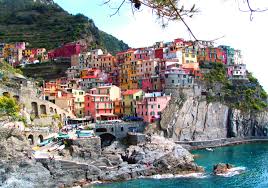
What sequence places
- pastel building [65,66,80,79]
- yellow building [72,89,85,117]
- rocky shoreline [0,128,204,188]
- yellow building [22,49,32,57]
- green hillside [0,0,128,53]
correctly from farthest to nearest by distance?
Result: green hillside [0,0,128,53]
yellow building [22,49,32,57]
pastel building [65,66,80,79]
yellow building [72,89,85,117]
rocky shoreline [0,128,204,188]

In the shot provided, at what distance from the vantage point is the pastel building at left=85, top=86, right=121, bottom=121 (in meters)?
45.0

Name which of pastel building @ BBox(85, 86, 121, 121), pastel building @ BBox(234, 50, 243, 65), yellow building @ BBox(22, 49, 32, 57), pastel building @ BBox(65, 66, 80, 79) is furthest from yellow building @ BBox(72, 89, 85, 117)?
pastel building @ BBox(234, 50, 243, 65)

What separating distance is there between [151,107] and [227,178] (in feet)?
52.7

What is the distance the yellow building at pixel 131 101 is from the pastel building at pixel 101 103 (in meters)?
1.22

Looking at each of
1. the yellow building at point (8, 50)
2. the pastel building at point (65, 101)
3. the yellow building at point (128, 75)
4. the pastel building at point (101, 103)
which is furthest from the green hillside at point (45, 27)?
the pastel building at point (65, 101)

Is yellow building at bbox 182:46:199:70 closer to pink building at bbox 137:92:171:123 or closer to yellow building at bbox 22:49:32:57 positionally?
pink building at bbox 137:92:171:123

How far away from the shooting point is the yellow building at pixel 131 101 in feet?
151

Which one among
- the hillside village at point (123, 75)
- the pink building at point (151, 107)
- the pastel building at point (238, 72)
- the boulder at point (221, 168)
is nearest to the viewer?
the boulder at point (221, 168)

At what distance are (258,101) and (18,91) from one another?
3070 centimetres

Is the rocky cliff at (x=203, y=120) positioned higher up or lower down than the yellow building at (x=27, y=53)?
lower down

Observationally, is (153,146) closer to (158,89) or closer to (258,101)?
(158,89)

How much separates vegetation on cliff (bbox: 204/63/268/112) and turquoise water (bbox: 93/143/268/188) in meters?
10.7

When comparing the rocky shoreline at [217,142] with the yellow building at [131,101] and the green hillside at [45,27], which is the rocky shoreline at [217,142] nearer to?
the yellow building at [131,101]

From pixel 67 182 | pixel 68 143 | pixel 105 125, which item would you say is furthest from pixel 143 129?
pixel 67 182
